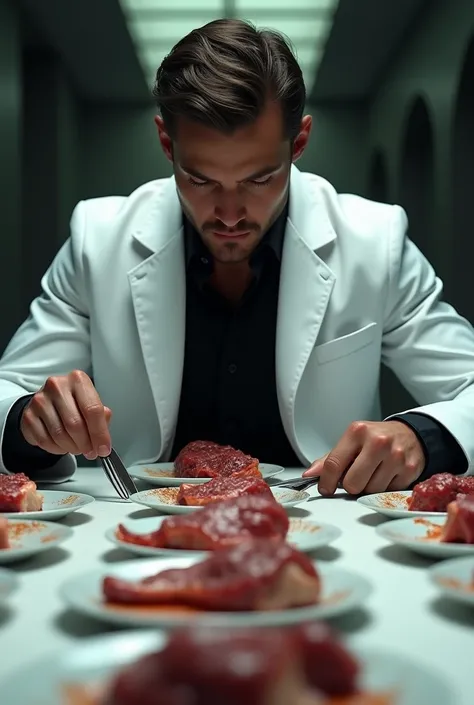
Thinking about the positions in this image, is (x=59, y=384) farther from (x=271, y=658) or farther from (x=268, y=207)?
(x=271, y=658)

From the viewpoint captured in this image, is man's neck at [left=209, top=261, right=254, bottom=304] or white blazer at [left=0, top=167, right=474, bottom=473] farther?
man's neck at [left=209, top=261, right=254, bottom=304]

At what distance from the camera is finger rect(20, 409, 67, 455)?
1.76 meters

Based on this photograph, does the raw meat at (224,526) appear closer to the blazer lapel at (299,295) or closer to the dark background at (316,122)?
the blazer lapel at (299,295)

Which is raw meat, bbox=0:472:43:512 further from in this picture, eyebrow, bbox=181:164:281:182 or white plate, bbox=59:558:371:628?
eyebrow, bbox=181:164:281:182

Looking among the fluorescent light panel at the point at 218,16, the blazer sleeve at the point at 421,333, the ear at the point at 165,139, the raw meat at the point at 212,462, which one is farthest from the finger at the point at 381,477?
the fluorescent light panel at the point at 218,16

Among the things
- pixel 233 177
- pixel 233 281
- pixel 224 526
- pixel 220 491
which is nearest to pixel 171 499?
pixel 220 491

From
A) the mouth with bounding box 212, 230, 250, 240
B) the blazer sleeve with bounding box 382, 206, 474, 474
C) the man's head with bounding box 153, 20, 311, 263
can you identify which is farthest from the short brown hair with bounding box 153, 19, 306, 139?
the blazer sleeve with bounding box 382, 206, 474, 474

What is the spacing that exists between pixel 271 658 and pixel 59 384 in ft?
4.15

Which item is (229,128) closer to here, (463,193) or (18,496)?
(18,496)

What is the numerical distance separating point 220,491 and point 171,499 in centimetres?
18

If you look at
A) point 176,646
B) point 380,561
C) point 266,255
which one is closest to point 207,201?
point 266,255

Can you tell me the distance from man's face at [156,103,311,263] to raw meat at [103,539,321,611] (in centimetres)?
132

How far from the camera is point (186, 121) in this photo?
2.04 meters

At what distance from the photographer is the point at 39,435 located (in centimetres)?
176
